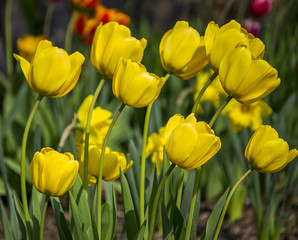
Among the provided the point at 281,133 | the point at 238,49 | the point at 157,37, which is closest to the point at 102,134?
the point at 238,49

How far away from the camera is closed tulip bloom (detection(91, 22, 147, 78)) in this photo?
80cm

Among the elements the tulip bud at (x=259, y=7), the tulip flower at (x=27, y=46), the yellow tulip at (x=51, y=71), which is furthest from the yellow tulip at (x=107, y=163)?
the tulip flower at (x=27, y=46)

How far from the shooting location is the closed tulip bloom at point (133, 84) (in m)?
0.73

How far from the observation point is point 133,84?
732 mm

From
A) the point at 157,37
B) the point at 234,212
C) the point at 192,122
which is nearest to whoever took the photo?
→ the point at 192,122

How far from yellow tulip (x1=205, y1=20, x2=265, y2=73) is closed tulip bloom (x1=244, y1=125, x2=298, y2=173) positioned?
120 mm

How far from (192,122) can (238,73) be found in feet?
0.31

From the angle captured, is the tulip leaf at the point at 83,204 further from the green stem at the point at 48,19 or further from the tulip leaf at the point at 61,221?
the green stem at the point at 48,19

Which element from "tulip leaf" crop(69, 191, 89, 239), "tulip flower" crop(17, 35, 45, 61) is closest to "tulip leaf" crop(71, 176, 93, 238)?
"tulip leaf" crop(69, 191, 89, 239)

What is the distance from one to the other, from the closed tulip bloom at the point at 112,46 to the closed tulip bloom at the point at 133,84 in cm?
5

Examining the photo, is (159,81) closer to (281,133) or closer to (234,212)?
(281,133)

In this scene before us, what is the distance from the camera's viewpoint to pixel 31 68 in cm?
77

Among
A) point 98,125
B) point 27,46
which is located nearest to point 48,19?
point 27,46

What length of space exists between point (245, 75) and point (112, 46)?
0.21 metres
